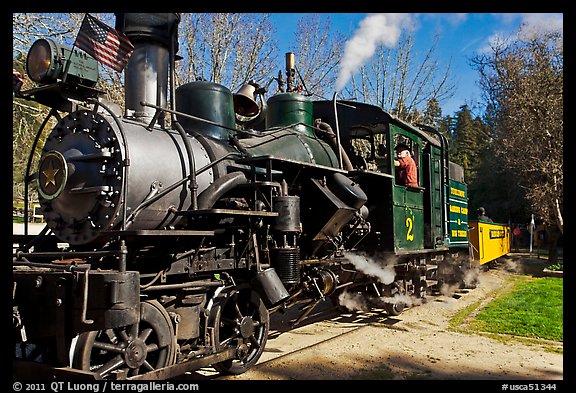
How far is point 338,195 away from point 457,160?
44.1m

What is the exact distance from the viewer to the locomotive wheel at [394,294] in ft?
27.7

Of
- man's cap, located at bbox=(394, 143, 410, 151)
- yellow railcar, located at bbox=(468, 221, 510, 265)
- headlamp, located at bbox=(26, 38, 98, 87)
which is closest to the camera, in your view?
headlamp, located at bbox=(26, 38, 98, 87)

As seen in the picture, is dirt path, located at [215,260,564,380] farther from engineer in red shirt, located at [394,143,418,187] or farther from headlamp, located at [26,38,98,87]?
headlamp, located at [26,38,98,87]

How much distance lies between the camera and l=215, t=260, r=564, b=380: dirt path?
17.7ft

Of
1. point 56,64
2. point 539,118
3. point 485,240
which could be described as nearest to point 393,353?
point 56,64

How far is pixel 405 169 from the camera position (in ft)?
26.6

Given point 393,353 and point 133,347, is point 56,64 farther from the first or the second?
point 393,353

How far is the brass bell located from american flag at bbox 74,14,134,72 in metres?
2.23

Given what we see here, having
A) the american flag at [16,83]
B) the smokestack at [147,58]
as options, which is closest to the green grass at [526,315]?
the smokestack at [147,58]

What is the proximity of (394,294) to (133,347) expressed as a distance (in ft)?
18.0

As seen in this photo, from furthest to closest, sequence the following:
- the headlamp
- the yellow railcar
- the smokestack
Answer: the yellow railcar → the smokestack → the headlamp

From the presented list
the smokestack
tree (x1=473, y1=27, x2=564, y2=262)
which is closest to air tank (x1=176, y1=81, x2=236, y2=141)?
the smokestack
